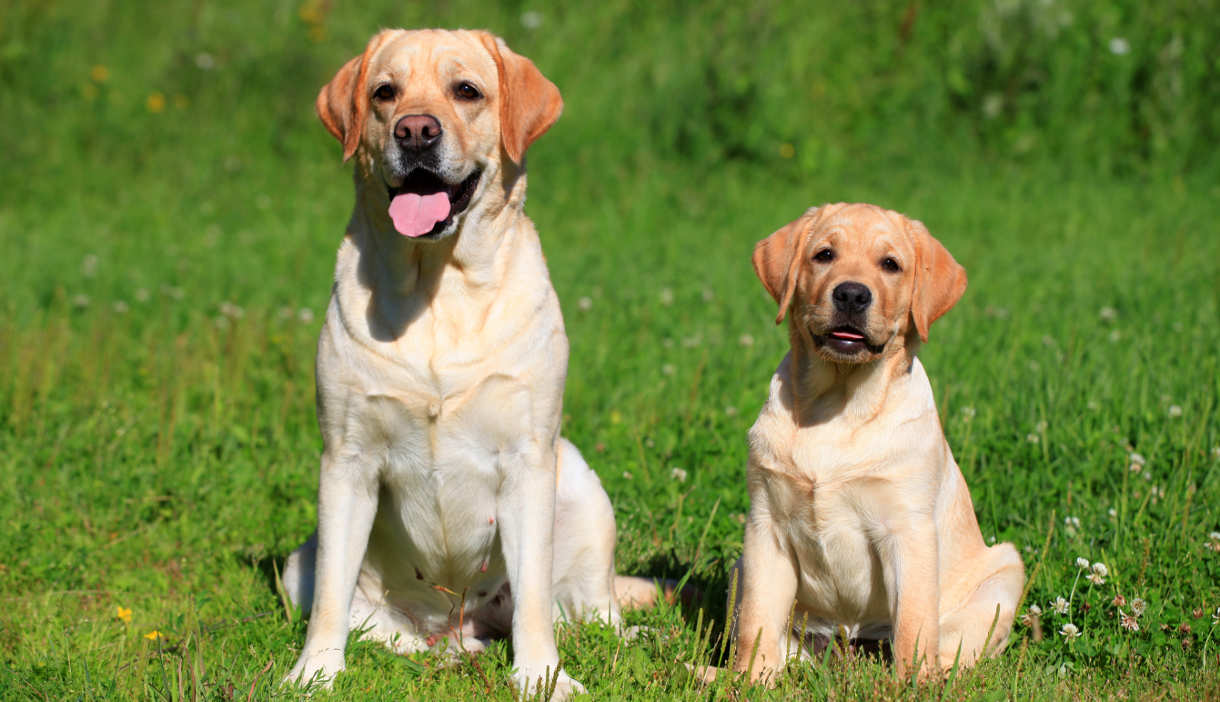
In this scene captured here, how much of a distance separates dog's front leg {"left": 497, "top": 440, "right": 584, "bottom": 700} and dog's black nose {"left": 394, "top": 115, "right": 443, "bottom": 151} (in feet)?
3.23

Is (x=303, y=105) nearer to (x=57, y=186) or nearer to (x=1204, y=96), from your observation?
(x=57, y=186)

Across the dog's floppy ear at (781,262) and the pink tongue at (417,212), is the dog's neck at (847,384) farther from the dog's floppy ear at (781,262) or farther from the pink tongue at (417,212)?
the pink tongue at (417,212)

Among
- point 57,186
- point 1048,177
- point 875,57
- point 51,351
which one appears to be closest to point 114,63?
point 57,186

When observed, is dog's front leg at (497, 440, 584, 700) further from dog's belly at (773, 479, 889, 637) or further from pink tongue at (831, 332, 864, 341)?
pink tongue at (831, 332, 864, 341)

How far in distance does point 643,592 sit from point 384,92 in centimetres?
200

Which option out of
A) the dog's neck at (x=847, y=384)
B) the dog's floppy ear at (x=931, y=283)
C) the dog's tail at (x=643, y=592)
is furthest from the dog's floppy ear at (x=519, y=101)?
the dog's tail at (x=643, y=592)

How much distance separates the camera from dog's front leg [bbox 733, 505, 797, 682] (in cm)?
379

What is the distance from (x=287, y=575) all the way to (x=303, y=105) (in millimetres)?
7901

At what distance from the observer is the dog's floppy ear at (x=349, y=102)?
3967 mm

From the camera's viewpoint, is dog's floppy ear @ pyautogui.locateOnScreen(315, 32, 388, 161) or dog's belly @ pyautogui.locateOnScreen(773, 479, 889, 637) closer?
dog's belly @ pyautogui.locateOnScreen(773, 479, 889, 637)

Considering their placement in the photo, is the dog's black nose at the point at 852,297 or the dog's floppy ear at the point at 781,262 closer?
the dog's black nose at the point at 852,297

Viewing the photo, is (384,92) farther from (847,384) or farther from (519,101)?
(847,384)

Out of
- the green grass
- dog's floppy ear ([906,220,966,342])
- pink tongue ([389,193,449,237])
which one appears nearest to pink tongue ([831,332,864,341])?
dog's floppy ear ([906,220,966,342])

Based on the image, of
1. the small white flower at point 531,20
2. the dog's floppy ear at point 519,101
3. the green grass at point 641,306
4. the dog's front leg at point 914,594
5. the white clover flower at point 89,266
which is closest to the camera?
the dog's front leg at point 914,594
